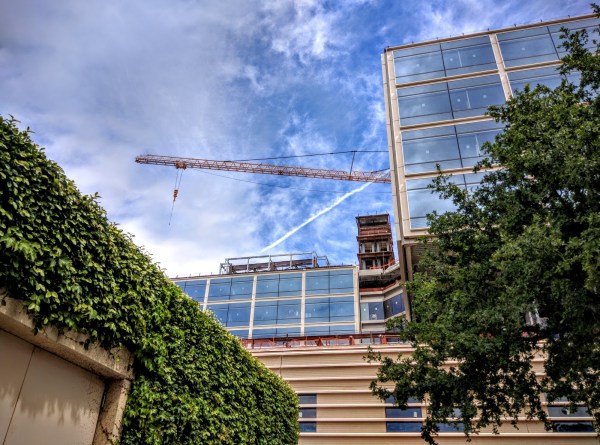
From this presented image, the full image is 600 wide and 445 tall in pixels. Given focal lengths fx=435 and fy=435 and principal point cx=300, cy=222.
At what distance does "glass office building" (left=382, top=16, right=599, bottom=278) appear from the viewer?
29000 mm

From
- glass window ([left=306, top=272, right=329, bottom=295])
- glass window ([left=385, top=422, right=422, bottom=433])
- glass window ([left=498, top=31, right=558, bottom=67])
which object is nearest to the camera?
glass window ([left=385, top=422, right=422, bottom=433])

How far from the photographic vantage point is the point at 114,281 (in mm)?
7352

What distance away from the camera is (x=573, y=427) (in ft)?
72.2

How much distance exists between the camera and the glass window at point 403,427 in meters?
23.1

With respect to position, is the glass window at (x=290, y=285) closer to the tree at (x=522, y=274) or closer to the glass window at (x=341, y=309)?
the glass window at (x=341, y=309)

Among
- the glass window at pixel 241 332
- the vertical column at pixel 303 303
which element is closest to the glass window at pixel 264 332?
the glass window at pixel 241 332

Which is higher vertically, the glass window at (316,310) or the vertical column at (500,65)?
the vertical column at (500,65)

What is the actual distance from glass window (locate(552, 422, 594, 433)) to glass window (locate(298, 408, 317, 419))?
12231mm

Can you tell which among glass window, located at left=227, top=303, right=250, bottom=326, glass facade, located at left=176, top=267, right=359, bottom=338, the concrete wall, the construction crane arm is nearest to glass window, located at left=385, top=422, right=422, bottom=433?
the concrete wall

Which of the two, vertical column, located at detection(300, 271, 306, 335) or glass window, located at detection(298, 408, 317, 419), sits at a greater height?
vertical column, located at detection(300, 271, 306, 335)

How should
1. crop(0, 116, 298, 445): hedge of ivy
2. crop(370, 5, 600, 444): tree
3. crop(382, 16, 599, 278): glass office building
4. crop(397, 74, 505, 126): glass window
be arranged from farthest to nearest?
crop(397, 74, 505, 126): glass window
crop(382, 16, 599, 278): glass office building
crop(370, 5, 600, 444): tree
crop(0, 116, 298, 445): hedge of ivy

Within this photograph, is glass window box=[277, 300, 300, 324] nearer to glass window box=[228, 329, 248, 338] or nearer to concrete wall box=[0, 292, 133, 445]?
glass window box=[228, 329, 248, 338]

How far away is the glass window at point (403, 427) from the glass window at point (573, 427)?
22.0ft

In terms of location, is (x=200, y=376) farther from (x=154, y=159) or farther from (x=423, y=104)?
(x=154, y=159)
